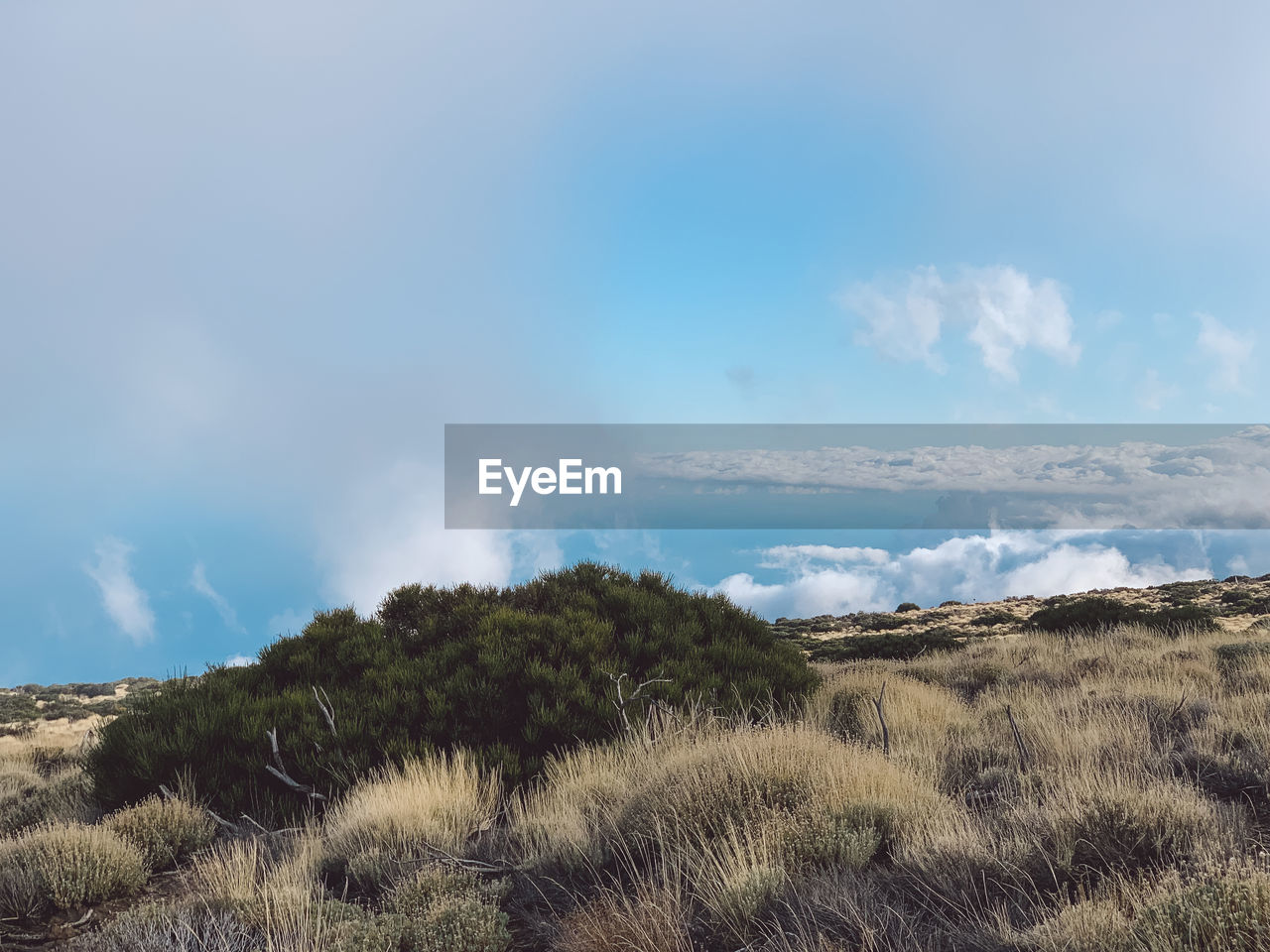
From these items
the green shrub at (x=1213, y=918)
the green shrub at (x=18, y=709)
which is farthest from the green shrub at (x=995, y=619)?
the green shrub at (x=18, y=709)

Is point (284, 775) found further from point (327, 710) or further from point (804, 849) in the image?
point (804, 849)

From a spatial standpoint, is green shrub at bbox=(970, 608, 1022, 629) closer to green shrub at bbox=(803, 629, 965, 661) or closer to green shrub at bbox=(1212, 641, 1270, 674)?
green shrub at bbox=(803, 629, 965, 661)

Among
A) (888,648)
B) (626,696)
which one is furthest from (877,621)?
(626,696)

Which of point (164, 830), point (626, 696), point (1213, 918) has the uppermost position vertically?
point (1213, 918)

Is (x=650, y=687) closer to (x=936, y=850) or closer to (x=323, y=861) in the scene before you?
(x=323, y=861)

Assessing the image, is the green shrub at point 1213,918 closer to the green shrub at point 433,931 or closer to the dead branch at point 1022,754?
the dead branch at point 1022,754

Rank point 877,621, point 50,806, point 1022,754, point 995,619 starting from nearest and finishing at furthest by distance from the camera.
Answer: point 1022,754
point 50,806
point 995,619
point 877,621

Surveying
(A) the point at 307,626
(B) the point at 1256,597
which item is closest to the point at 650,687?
(A) the point at 307,626

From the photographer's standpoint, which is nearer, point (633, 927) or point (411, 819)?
point (633, 927)
